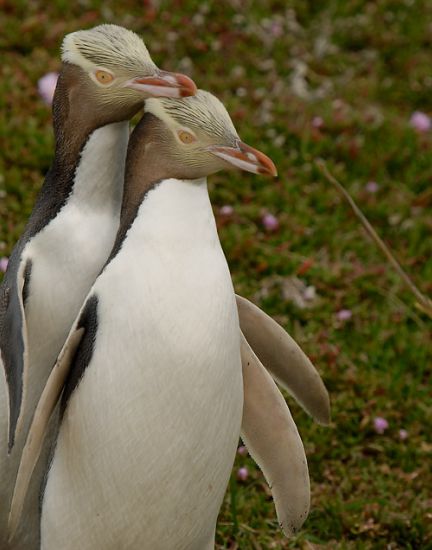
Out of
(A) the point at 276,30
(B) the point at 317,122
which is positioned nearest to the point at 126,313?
(B) the point at 317,122

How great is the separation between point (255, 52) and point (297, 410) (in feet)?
9.71

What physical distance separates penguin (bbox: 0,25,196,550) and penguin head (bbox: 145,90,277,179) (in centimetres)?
8

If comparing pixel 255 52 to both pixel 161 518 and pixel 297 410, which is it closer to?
pixel 297 410

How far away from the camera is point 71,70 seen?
2570 mm

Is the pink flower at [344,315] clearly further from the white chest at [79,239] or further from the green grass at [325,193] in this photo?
the white chest at [79,239]

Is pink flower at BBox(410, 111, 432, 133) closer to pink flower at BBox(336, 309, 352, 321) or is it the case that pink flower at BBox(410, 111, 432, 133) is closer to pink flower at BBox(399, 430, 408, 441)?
pink flower at BBox(336, 309, 352, 321)

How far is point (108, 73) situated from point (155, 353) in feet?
2.11

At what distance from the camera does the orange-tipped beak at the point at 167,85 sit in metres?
2.43

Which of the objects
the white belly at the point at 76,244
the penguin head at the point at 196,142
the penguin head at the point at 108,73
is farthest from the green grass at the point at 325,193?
the penguin head at the point at 108,73

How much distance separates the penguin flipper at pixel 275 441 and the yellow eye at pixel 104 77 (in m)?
0.73

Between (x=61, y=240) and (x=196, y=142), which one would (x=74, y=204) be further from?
(x=196, y=142)

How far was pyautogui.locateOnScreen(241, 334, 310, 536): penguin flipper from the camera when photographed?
2.81 m

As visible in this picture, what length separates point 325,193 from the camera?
548cm

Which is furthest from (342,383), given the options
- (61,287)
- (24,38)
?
(24,38)
